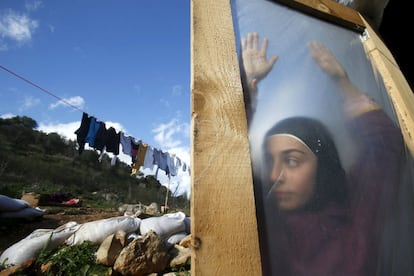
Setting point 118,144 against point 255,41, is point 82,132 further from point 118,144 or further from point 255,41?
point 255,41

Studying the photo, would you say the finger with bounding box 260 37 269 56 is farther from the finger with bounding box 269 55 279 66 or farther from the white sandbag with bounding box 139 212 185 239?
the white sandbag with bounding box 139 212 185 239

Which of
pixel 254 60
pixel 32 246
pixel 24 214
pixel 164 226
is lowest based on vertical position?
pixel 32 246

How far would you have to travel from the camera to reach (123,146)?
7578 mm

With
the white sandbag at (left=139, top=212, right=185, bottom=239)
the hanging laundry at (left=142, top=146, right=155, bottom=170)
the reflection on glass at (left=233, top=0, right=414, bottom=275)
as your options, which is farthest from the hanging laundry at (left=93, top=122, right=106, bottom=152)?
the reflection on glass at (left=233, top=0, right=414, bottom=275)

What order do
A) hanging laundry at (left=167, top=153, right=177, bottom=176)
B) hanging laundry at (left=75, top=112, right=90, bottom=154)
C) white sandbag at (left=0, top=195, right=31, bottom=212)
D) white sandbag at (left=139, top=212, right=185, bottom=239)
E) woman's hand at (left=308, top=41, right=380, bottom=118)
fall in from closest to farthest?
woman's hand at (left=308, top=41, right=380, bottom=118) → white sandbag at (left=139, top=212, right=185, bottom=239) → white sandbag at (left=0, top=195, right=31, bottom=212) → hanging laundry at (left=75, top=112, right=90, bottom=154) → hanging laundry at (left=167, top=153, right=177, bottom=176)

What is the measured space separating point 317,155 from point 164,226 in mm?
3550

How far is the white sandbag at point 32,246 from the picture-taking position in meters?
2.73

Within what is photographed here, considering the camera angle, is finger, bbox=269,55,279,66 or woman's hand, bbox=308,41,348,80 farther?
woman's hand, bbox=308,41,348,80

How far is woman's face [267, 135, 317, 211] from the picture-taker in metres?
0.60

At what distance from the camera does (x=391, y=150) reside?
0.87 m

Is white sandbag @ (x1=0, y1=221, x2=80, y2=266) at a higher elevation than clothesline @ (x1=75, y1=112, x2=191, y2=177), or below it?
below

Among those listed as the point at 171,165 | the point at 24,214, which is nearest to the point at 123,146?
the point at 171,165

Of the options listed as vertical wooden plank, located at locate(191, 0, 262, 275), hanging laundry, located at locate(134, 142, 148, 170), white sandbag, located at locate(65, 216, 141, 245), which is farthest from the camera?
hanging laundry, located at locate(134, 142, 148, 170)

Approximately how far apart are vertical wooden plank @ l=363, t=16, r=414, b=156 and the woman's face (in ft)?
2.09
